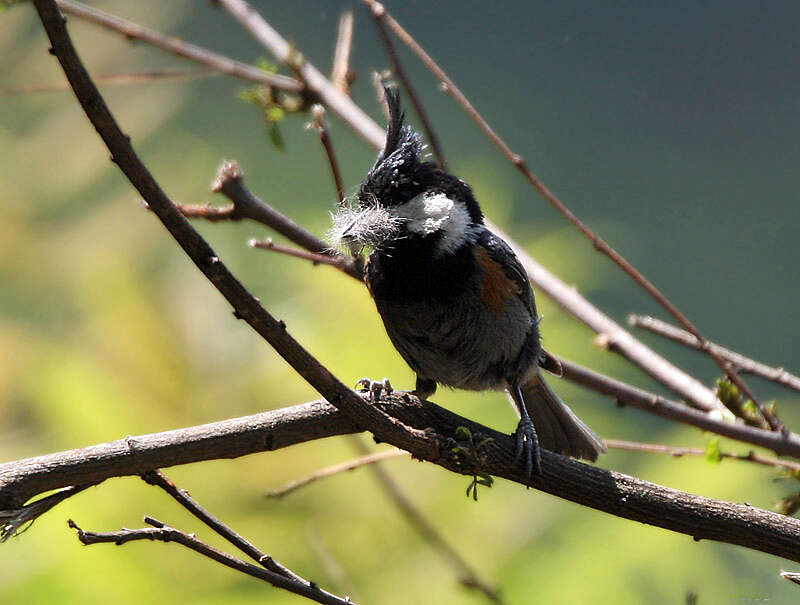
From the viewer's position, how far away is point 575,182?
3836 mm

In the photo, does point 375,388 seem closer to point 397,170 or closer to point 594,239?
point 397,170

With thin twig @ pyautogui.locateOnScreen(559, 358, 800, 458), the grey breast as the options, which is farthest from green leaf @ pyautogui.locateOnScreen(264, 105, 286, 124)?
thin twig @ pyautogui.locateOnScreen(559, 358, 800, 458)

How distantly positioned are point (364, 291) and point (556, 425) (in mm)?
1240

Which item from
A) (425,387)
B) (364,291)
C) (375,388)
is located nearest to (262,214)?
(375,388)

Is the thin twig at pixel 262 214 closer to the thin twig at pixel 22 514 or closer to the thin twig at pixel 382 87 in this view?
the thin twig at pixel 382 87

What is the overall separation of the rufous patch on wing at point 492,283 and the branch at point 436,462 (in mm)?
359

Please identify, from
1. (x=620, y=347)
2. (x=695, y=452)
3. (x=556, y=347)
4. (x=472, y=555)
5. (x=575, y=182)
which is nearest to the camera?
(x=695, y=452)

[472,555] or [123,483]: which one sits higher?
[123,483]

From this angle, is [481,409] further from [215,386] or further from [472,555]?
[215,386]

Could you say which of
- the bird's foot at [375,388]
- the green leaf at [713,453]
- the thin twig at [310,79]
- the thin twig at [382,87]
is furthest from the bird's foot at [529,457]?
the thin twig at [310,79]

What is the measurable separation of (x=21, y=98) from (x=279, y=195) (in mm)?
1312

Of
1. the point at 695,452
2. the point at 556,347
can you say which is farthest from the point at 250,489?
the point at 695,452

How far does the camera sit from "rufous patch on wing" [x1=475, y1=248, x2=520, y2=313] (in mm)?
1756

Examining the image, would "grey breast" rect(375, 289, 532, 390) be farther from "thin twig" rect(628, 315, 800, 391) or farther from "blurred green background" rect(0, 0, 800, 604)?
"blurred green background" rect(0, 0, 800, 604)
